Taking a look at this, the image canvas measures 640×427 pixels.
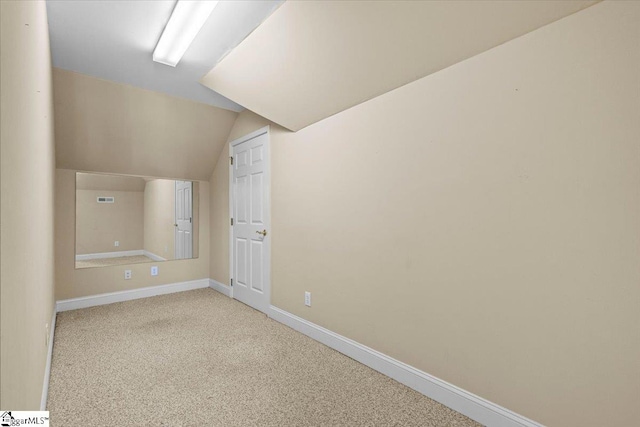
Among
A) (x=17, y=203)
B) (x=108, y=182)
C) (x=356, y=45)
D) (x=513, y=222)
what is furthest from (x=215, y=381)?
(x=108, y=182)

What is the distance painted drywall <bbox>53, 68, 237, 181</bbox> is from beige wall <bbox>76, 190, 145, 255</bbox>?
0.35 metres

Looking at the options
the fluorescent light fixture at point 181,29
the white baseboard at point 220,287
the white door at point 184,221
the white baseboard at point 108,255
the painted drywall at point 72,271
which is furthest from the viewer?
the white door at point 184,221

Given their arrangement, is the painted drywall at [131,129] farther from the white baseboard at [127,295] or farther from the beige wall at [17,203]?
the beige wall at [17,203]

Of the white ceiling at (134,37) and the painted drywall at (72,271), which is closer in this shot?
the white ceiling at (134,37)

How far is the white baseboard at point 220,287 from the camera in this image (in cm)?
412

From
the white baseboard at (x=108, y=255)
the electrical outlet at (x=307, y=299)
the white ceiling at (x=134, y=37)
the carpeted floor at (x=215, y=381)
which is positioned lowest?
the carpeted floor at (x=215, y=381)

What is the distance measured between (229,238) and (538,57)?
3661 millimetres

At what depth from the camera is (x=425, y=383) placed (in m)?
1.91

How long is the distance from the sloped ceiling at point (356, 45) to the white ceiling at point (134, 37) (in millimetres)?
117

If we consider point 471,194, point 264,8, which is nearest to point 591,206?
point 471,194

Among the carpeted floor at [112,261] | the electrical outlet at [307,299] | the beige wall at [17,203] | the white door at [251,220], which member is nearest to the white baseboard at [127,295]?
the carpeted floor at [112,261]

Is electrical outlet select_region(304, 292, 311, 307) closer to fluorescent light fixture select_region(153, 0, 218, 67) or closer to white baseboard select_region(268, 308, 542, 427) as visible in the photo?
white baseboard select_region(268, 308, 542, 427)

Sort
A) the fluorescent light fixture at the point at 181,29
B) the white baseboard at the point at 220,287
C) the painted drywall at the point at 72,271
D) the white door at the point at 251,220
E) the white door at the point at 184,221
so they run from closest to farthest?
the fluorescent light fixture at the point at 181,29 < the white door at the point at 251,220 < the painted drywall at the point at 72,271 < the white baseboard at the point at 220,287 < the white door at the point at 184,221

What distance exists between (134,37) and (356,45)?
1650 mm
